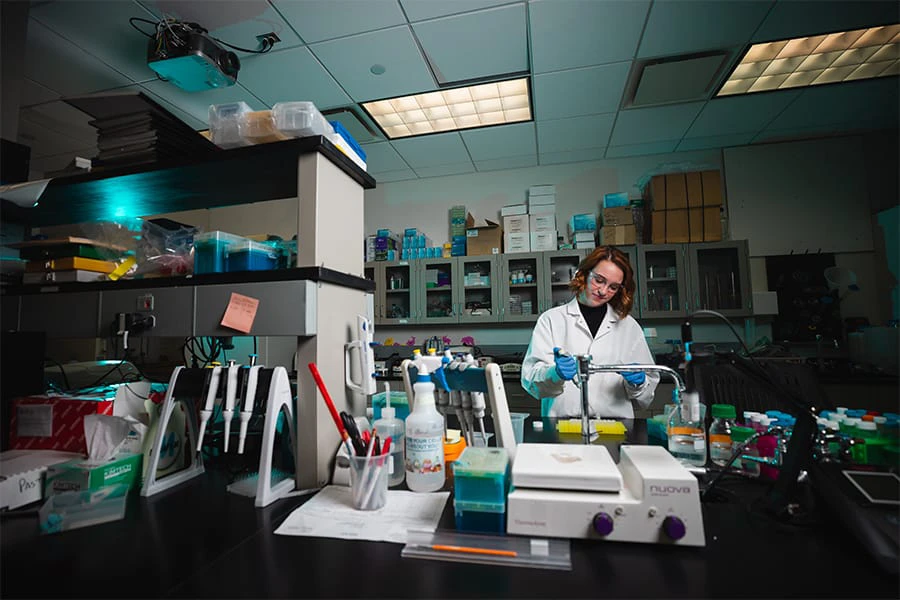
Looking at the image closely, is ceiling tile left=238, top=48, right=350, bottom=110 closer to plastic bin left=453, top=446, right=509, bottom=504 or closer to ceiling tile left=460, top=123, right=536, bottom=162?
ceiling tile left=460, top=123, right=536, bottom=162

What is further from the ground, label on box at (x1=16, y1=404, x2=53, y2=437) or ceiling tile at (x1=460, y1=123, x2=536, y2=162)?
ceiling tile at (x1=460, y1=123, x2=536, y2=162)

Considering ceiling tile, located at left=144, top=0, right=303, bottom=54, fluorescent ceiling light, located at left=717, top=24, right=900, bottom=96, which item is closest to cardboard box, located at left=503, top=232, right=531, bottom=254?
fluorescent ceiling light, located at left=717, top=24, right=900, bottom=96

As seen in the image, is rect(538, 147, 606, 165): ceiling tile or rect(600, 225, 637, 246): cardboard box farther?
rect(538, 147, 606, 165): ceiling tile

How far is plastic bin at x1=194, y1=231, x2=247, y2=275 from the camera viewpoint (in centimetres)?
98

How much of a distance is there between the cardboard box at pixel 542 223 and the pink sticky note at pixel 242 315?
2.85 metres

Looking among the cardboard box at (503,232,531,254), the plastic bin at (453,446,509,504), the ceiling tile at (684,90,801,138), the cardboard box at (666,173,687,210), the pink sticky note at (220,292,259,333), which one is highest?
the ceiling tile at (684,90,801,138)

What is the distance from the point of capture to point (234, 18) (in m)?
1.83

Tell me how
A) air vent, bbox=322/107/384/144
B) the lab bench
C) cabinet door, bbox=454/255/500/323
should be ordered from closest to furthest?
the lab bench
air vent, bbox=322/107/384/144
cabinet door, bbox=454/255/500/323

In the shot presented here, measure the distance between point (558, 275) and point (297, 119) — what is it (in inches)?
109

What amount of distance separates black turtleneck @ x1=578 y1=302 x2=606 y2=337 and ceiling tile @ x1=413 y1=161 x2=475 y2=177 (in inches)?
84.7

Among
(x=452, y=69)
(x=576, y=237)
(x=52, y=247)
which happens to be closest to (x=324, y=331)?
(x=52, y=247)

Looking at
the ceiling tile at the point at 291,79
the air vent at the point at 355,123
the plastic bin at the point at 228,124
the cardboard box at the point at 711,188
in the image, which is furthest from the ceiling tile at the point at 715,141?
the plastic bin at the point at 228,124

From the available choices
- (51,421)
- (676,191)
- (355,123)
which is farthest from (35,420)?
(676,191)

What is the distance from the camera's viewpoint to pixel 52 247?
111 cm
